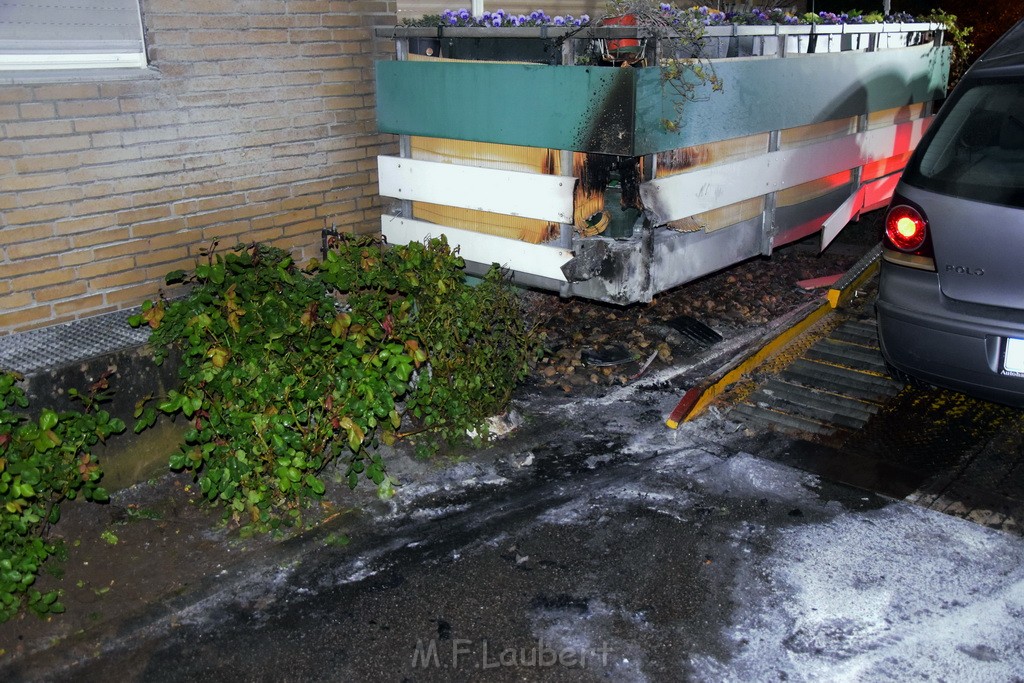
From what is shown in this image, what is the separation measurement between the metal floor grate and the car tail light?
4.04m

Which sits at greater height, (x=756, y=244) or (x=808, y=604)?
(x=756, y=244)

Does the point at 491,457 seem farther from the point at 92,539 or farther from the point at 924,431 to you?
the point at 924,431

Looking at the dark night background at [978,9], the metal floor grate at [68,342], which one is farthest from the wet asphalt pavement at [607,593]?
the dark night background at [978,9]

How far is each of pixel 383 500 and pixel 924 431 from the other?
3229 millimetres

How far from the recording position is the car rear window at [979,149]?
437 centimetres

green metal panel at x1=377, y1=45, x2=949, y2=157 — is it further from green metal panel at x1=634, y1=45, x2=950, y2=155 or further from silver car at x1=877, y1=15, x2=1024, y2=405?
silver car at x1=877, y1=15, x2=1024, y2=405

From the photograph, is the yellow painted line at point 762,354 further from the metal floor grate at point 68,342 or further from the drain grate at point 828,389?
the metal floor grate at point 68,342

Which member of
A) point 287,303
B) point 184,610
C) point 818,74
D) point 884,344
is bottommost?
point 184,610

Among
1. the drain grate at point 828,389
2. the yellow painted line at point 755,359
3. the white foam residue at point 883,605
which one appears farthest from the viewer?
the yellow painted line at point 755,359

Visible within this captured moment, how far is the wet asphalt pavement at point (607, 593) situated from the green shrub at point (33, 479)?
0.35 m

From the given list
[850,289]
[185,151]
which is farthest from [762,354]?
[185,151]

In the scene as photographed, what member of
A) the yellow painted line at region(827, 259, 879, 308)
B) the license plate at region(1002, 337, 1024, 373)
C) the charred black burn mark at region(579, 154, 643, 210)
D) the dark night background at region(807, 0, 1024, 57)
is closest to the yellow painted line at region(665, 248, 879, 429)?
the yellow painted line at region(827, 259, 879, 308)

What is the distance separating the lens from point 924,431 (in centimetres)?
535

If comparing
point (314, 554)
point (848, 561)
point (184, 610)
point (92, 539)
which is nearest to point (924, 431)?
point (848, 561)
